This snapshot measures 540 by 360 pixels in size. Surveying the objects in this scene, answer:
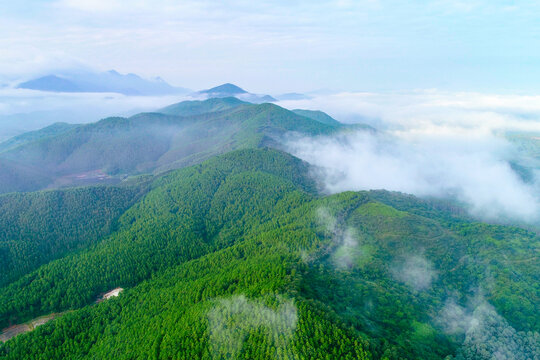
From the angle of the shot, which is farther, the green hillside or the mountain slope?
the mountain slope

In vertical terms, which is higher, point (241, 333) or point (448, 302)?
point (241, 333)

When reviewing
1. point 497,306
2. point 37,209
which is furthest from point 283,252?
point 37,209

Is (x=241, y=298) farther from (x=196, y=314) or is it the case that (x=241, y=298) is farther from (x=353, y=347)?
(x=353, y=347)

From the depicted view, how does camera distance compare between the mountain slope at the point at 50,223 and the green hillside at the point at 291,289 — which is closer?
the green hillside at the point at 291,289

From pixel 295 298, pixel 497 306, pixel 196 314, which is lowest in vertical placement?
pixel 497 306

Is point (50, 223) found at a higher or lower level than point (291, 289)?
lower

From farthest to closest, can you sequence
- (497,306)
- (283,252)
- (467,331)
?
(283,252)
(497,306)
(467,331)

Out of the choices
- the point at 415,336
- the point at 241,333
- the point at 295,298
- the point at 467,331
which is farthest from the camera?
the point at 467,331

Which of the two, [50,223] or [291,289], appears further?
[50,223]
